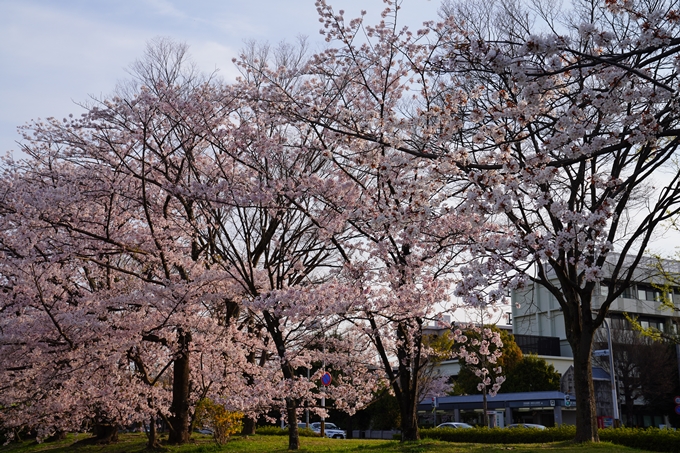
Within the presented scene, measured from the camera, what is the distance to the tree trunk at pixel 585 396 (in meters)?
12.6

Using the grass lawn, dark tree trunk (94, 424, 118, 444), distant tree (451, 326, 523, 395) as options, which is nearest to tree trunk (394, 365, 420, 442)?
the grass lawn

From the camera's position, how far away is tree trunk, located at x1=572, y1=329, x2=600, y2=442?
12.6m

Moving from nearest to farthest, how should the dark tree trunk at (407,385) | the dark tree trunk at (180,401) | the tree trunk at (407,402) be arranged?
the dark tree trunk at (407,385), the tree trunk at (407,402), the dark tree trunk at (180,401)

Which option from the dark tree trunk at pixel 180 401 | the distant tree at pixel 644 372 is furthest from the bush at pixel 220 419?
the distant tree at pixel 644 372

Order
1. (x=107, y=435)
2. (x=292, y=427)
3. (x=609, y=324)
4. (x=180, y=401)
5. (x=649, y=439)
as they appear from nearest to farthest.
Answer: (x=649, y=439), (x=292, y=427), (x=180, y=401), (x=107, y=435), (x=609, y=324)

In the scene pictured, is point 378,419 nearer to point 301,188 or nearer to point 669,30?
point 301,188

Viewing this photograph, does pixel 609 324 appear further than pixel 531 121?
Yes

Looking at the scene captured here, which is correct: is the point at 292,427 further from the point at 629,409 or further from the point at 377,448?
the point at 629,409

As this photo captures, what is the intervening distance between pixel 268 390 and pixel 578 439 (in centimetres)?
625

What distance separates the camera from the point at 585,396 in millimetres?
12602

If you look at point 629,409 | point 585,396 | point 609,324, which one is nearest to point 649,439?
point 585,396

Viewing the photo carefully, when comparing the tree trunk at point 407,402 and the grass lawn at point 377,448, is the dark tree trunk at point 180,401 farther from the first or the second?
the tree trunk at point 407,402

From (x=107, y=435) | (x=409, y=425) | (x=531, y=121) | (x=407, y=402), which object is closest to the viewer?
(x=531, y=121)

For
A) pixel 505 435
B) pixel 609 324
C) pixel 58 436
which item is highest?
pixel 609 324
